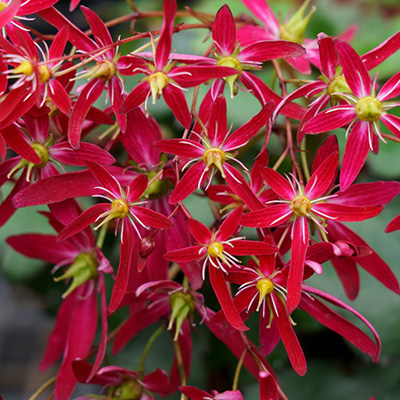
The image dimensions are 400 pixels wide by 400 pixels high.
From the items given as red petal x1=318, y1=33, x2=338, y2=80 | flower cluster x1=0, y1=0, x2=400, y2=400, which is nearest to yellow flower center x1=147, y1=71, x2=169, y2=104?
flower cluster x1=0, y1=0, x2=400, y2=400

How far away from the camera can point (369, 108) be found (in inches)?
13.1

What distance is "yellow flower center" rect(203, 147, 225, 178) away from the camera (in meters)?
0.33

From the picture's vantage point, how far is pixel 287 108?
37 centimetres

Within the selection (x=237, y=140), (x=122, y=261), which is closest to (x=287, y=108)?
(x=237, y=140)

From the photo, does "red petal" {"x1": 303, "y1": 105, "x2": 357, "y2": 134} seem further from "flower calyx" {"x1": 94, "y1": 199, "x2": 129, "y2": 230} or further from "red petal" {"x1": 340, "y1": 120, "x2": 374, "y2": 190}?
"flower calyx" {"x1": 94, "y1": 199, "x2": 129, "y2": 230}

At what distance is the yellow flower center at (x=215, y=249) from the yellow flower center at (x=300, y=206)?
2.2 inches

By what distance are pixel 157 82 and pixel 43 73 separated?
0.26 ft

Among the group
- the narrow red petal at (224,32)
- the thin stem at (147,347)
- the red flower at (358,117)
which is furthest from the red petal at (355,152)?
the thin stem at (147,347)

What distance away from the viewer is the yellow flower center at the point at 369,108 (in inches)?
13.1

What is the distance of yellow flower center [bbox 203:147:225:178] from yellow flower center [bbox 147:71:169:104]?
0.05m

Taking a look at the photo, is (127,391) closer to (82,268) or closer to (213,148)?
(82,268)

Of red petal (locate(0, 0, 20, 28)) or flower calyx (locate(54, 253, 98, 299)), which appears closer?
red petal (locate(0, 0, 20, 28))

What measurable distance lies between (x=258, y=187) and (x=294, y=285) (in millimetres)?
82

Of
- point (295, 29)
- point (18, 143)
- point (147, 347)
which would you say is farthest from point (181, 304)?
point (295, 29)
